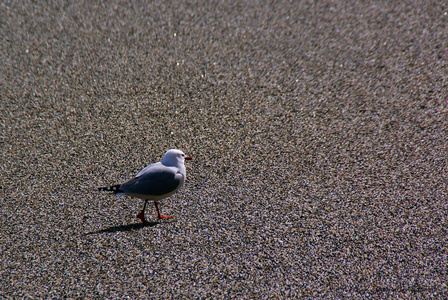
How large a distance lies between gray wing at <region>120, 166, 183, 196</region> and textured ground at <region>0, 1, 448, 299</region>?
0.28 m

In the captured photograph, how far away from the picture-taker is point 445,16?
5.80 meters

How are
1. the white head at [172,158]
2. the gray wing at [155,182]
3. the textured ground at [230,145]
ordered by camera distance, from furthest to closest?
the white head at [172,158] → the gray wing at [155,182] → the textured ground at [230,145]

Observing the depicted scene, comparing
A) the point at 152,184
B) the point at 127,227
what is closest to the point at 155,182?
the point at 152,184

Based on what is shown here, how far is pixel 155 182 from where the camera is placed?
9.89 feet

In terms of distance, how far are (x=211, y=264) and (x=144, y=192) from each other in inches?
25.6

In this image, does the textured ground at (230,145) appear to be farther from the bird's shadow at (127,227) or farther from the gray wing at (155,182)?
the gray wing at (155,182)

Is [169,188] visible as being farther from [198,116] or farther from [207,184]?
[198,116]

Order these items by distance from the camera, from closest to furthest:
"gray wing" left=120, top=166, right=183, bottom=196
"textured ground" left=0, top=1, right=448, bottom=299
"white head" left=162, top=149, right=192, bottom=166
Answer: "textured ground" left=0, top=1, right=448, bottom=299 < "gray wing" left=120, top=166, right=183, bottom=196 < "white head" left=162, top=149, right=192, bottom=166

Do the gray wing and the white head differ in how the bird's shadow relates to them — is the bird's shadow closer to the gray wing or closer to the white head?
the gray wing

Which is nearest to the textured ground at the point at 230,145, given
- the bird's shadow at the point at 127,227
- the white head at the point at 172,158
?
the bird's shadow at the point at 127,227

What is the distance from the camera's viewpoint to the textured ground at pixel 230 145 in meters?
2.76

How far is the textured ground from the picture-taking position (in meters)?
2.76

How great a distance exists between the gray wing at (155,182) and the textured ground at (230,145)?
281 millimetres

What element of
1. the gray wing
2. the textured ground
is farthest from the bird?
the textured ground
